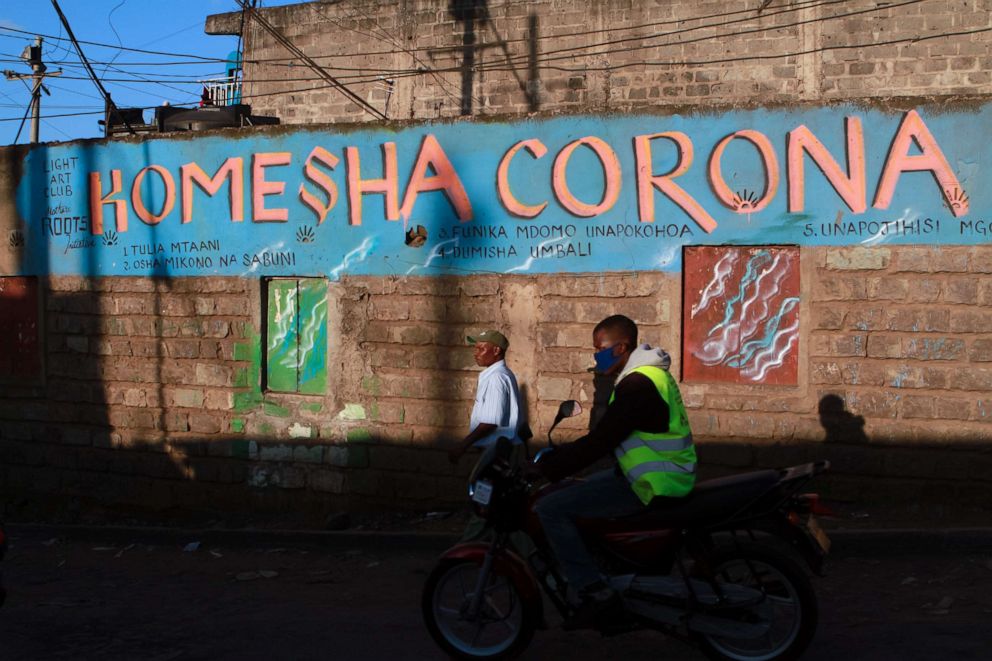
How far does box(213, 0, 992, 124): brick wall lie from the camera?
49.1 feet

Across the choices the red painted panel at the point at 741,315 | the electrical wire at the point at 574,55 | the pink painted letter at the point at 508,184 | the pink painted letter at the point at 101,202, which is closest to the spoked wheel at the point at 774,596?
the red painted panel at the point at 741,315

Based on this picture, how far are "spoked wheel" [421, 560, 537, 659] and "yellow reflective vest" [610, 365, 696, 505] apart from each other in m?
0.76

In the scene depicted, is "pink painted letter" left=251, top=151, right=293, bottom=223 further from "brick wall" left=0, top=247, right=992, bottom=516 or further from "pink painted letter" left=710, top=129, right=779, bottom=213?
"pink painted letter" left=710, top=129, right=779, bottom=213

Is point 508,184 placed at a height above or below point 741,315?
above

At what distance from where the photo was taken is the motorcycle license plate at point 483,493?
4926 millimetres

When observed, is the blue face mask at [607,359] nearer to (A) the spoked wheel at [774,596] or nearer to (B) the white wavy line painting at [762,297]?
(A) the spoked wheel at [774,596]

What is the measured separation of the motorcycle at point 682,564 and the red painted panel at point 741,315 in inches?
107

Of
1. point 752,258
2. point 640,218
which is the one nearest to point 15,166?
point 640,218

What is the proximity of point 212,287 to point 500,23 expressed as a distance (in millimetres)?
9412

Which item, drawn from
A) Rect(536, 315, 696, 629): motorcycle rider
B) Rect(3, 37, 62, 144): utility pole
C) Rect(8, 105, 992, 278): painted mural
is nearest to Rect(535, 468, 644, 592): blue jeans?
Rect(536, 315, 696, 629): motorcycle rider

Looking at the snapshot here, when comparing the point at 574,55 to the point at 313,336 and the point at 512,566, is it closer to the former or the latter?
the point at 313,336

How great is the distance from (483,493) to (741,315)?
333 centimetres

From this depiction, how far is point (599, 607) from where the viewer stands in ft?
15.6

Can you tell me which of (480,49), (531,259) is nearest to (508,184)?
(531,259)
